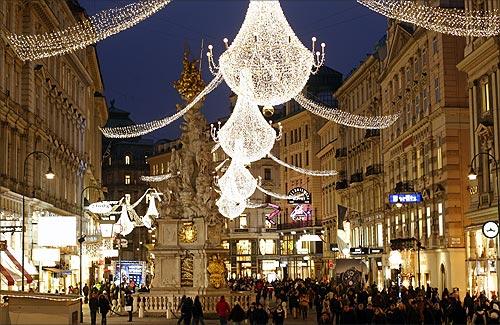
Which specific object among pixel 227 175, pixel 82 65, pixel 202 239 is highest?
pixel 82 65

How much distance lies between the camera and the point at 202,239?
48656 millimetres

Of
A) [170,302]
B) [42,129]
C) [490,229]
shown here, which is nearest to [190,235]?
[170,302]

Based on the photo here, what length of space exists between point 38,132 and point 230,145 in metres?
11.9

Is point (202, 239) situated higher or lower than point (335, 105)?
lower

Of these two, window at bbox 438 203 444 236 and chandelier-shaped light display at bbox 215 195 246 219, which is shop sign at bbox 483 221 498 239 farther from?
window at bbox 438 203 444 236

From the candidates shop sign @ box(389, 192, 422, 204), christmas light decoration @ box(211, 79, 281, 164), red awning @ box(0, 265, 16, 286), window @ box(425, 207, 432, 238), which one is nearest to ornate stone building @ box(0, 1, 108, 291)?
red awning @ box(0, 265, 16, 286)

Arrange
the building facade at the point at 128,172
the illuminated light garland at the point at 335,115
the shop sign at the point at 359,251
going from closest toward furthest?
the illuminated light garland at the point at 335,115 < the shop sign at the point at 359,251 < the building facade at the point at 128,172

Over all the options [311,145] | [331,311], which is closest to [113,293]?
[331,311]

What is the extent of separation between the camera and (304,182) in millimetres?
126500

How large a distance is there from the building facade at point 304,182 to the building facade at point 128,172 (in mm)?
39838

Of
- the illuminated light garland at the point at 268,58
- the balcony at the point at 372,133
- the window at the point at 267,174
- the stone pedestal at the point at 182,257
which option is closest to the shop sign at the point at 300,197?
the balcony at the point at 372,133

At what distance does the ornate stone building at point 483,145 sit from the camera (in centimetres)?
4900

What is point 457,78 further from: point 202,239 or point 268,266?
point 268,266

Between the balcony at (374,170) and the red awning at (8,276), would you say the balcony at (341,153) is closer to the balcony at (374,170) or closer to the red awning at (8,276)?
the balcony at (374,170)
